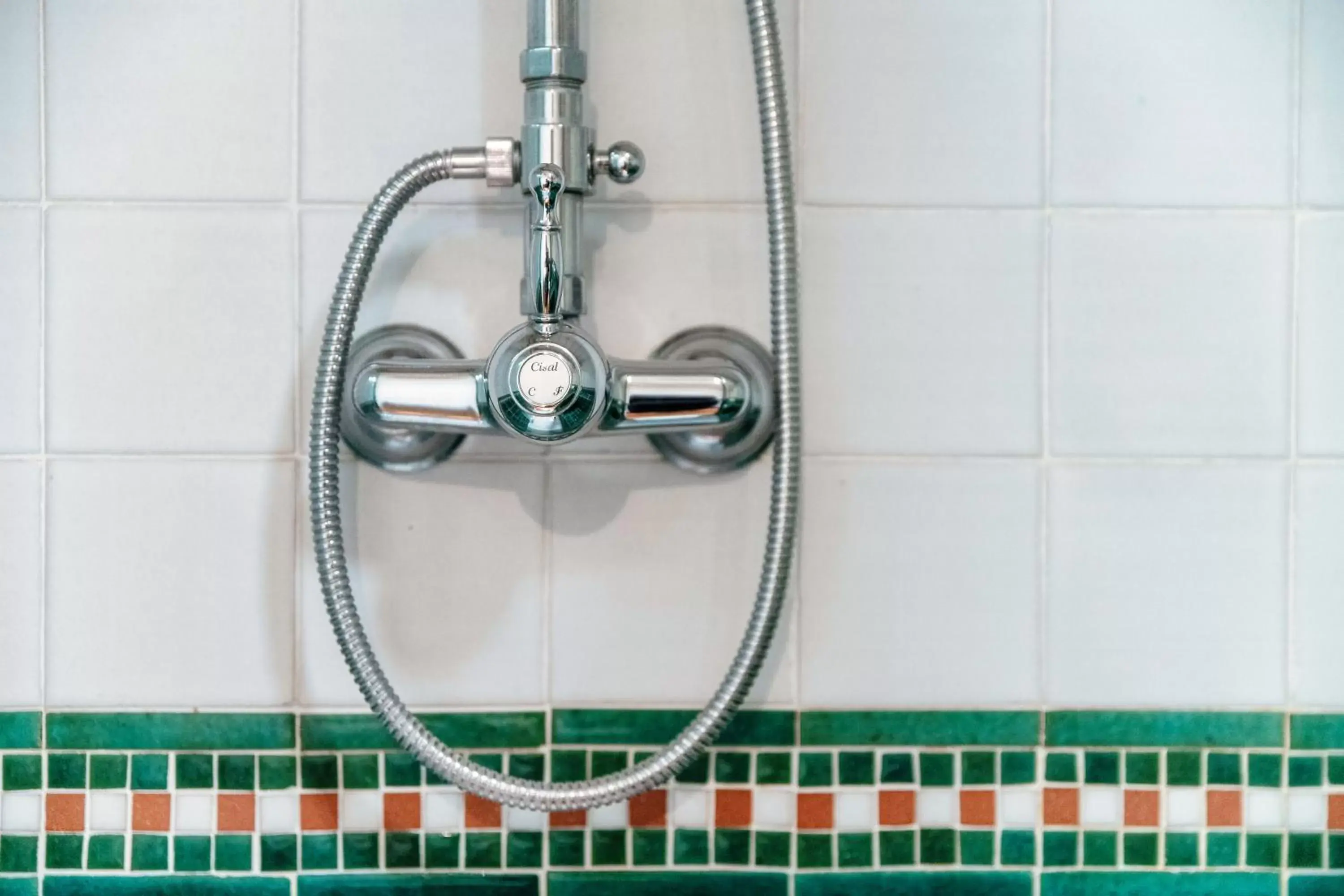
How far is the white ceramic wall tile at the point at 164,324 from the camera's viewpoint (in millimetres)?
679

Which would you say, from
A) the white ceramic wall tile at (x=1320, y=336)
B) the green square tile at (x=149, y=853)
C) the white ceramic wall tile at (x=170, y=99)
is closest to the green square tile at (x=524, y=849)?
the green square tile at (x=149, y=853)

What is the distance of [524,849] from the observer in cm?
69

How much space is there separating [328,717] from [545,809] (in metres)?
0.17

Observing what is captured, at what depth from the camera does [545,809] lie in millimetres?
618

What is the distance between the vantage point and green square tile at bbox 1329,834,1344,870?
70 centimetres

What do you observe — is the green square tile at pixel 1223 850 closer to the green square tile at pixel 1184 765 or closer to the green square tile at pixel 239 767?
the green square tile at pixel 1184 765

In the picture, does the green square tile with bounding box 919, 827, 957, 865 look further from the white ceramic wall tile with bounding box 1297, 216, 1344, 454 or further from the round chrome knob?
the round chrome knob

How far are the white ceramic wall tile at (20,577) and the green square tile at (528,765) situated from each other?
30 centimetres

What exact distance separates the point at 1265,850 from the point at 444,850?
Result: 0.53 metres

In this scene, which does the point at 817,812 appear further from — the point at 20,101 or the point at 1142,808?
the point at 20,101

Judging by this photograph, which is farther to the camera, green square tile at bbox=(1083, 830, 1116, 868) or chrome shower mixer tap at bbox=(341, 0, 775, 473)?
green square tile at bbox=(1083, 830, 1116, 868)

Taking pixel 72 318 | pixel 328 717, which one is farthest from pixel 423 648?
pixel 72 318

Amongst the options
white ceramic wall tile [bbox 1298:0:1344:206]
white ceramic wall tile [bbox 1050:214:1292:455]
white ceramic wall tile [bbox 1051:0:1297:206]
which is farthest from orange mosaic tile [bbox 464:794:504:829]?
white ceramic wall tile [bbox 1298:0:1344:206]

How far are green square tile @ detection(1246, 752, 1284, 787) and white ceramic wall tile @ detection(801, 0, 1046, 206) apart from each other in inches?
15.6
